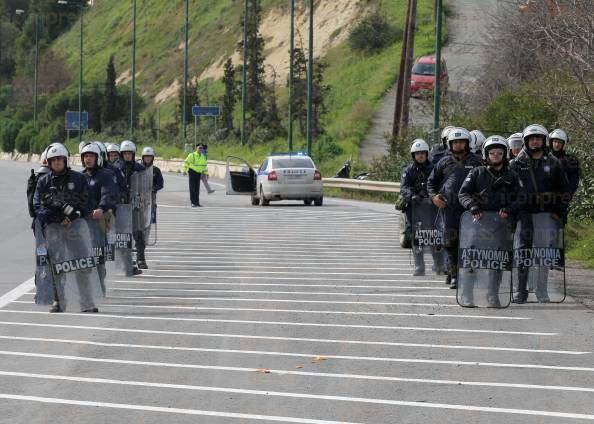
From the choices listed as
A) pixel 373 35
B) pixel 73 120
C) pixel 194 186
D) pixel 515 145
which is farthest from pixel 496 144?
pixel 73 120

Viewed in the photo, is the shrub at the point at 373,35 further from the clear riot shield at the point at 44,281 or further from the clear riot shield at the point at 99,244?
the clear riot shield at the point at 44,281

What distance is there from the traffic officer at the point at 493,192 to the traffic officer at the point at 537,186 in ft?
0.52

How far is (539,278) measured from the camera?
1548cm

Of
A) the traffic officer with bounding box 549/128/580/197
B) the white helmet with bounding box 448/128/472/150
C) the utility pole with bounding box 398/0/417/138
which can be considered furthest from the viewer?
the utility pole with bounding box 398/0/417/138

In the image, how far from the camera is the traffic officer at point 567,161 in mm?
16016

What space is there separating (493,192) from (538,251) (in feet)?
2.76

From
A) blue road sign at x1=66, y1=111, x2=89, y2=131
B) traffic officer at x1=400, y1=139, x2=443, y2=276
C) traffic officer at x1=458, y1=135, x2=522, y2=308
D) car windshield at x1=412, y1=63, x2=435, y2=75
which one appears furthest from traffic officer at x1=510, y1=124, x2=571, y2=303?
blue road sign at x1=66, y1=111, x2=89, y2=131

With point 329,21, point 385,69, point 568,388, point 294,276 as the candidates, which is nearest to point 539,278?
point 294,276

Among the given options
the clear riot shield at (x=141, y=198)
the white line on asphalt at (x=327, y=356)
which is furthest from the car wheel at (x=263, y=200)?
the white line on asphalt at (x=327, y=356)

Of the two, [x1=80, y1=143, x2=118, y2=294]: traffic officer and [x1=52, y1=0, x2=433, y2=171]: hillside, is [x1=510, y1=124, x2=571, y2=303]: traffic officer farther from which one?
[x1=52, y1=0, x2=433, y2=171]: hillside

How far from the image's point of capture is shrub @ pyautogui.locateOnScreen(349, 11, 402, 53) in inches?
3366

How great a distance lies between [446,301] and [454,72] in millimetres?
61598

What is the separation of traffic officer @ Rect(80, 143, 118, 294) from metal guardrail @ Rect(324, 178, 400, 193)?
24343mm

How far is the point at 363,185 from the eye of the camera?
A: 44.2 meters
